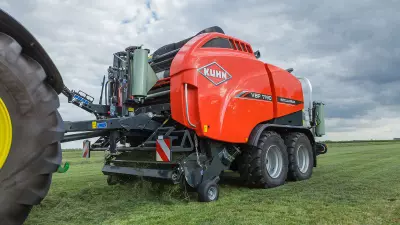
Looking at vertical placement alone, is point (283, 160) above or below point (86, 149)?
below

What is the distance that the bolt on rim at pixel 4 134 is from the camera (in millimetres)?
2320

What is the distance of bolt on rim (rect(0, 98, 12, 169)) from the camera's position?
2320 mm

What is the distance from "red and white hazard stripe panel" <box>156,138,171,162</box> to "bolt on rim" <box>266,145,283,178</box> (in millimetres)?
2384

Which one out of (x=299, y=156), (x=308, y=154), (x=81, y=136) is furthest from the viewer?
(x=308, y=154)

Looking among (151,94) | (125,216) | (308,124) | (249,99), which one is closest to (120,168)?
(151,94)

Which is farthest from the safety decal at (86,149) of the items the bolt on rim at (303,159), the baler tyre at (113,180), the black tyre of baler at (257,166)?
the bolt on rim at (303,159)

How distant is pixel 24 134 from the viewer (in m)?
2.36

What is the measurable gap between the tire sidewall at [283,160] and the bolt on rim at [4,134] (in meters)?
4.58

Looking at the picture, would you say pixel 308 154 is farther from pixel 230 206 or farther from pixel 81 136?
pixel 81 136

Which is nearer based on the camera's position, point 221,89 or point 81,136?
point 81,136

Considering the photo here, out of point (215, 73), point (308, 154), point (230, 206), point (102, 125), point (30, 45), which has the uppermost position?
point (215, 73)

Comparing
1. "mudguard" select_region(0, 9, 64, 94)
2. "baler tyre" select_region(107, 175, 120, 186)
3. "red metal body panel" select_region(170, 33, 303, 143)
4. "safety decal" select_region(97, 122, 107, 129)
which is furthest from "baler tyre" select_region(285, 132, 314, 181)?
"mudguard" select_region(0, 9, 64, 94)

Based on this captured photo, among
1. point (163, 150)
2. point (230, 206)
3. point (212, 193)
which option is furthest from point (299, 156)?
point (163, 150)

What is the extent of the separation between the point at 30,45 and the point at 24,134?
719 millimetres
